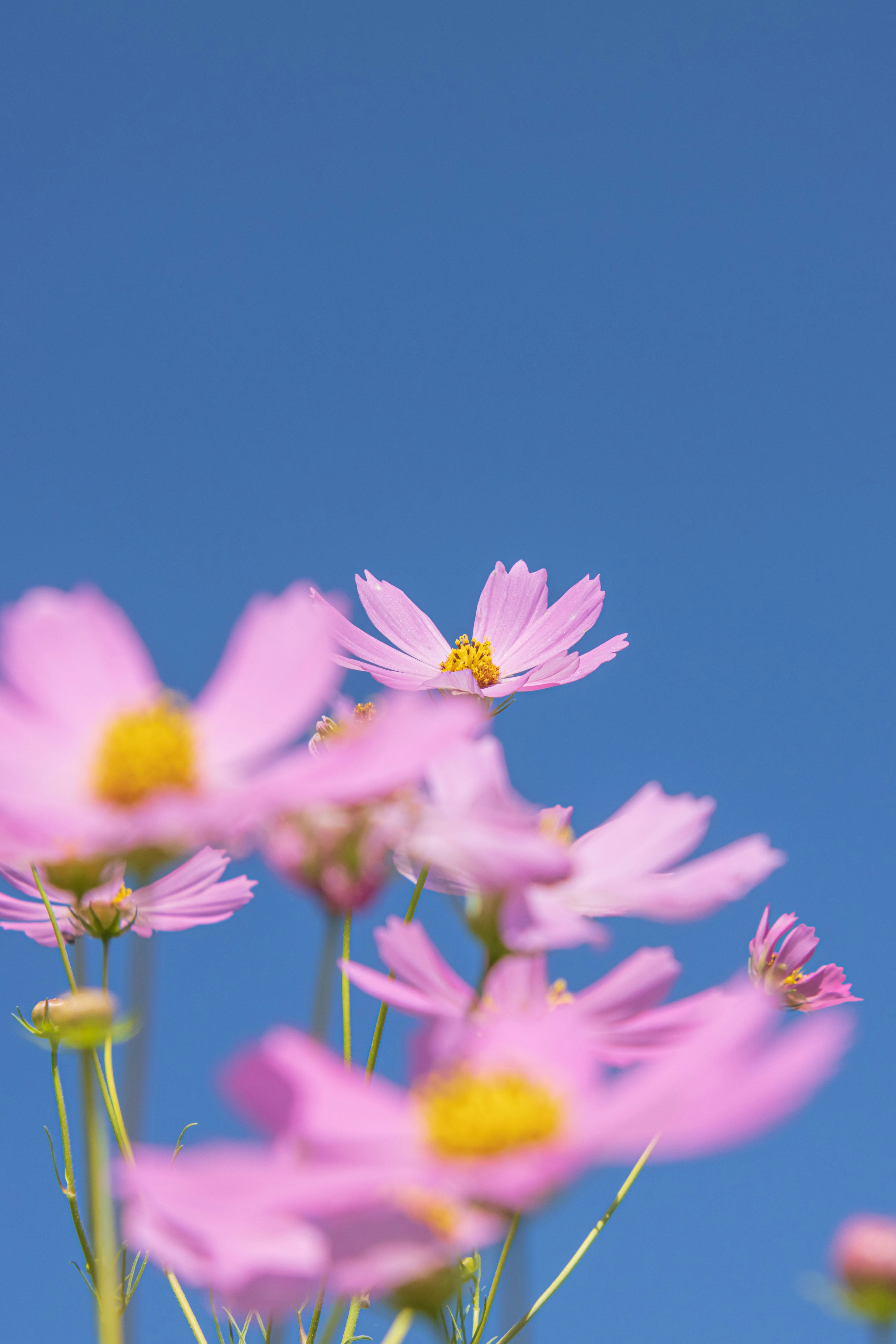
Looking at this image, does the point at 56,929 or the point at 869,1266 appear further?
the point at 56,929

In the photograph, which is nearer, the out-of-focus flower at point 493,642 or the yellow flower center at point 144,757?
the yellow flower center at point 144,757

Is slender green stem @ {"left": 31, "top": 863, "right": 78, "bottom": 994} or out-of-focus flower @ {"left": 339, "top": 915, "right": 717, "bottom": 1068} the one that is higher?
slender green stem @ {"left": 31, "top": 863, "right": 78, "bottom": 994}

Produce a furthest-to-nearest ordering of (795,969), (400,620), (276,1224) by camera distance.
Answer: (400,620) < (795,969) < (276,1224)

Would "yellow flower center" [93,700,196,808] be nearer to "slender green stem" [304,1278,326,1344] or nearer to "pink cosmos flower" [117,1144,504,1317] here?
"pink cosmos flower" [117,1144,504,1317]

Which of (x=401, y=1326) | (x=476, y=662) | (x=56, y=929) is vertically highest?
(x=476, y=662)

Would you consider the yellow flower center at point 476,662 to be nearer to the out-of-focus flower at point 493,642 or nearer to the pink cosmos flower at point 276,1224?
the out-of-focus flower at point 493,642

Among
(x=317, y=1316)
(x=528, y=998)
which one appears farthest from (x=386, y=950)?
(x=317, y=1316)

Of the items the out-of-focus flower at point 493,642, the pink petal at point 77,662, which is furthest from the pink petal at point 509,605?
the pink petal at point 77,662

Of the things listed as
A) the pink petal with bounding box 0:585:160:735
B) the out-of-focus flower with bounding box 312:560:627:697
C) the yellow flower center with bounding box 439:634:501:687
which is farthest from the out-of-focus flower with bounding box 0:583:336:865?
the yellow flower center with bounding box 439:634:501:687

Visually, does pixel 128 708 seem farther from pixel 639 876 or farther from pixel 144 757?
pixel 639 876
